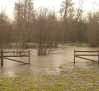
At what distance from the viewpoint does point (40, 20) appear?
17.0 m

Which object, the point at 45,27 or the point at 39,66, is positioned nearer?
the point at 39,66

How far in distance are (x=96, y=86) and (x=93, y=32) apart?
30941mm

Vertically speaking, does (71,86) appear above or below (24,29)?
below

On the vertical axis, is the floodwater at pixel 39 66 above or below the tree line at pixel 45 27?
below

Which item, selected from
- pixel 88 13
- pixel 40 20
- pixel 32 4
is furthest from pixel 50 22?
pixel 88 13

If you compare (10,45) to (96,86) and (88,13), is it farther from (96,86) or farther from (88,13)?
(88,13)

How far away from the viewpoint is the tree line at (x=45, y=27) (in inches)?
678

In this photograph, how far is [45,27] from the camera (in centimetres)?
1741

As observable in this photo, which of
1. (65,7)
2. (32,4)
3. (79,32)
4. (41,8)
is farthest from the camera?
(79,32)

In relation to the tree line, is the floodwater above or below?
below

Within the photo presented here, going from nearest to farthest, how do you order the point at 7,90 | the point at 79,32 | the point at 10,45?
the point at 7,90
the point at 10,45
the point at 79,32

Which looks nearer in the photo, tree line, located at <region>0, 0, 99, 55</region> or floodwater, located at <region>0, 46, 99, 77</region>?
floodwater, located at <region>0, 46, 99, 77</region>

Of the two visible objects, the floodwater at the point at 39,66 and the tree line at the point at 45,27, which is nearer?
the floodwater at the point at 39,66

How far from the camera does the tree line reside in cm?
1722
